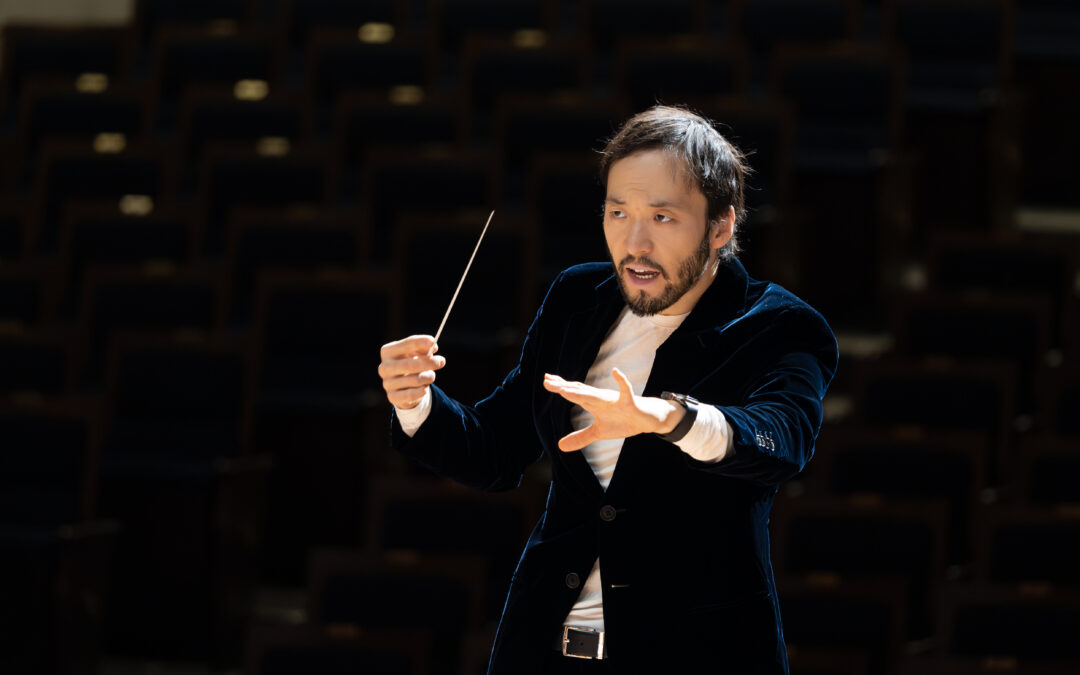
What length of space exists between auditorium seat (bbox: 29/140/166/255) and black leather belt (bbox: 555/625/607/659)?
92cm

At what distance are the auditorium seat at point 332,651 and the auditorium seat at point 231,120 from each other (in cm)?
57

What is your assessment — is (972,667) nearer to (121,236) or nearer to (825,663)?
(825,663)

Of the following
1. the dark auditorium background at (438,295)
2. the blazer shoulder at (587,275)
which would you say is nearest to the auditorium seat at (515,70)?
the dark auditorium background at (438,295)

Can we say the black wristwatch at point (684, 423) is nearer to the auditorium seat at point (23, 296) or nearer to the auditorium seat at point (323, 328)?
the auditorium seat at point (323, 328)

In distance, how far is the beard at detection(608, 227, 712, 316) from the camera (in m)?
0.31

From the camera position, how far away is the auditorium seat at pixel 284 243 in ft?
3.41

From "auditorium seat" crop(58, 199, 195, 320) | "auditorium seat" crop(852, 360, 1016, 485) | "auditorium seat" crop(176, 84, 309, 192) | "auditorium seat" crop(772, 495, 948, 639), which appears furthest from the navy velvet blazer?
"auditorium seat" crop(176, 84, 309, 192)

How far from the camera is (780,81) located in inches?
46.3

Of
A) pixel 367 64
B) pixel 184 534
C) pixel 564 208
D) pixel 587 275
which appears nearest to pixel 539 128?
pixel 564 208

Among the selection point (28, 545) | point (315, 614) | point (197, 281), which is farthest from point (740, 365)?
point (197, 281)

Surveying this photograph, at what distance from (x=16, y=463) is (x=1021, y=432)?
25.3 inches

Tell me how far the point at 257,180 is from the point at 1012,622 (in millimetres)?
674

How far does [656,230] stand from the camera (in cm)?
31

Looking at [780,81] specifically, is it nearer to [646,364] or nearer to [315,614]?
[315,614]
